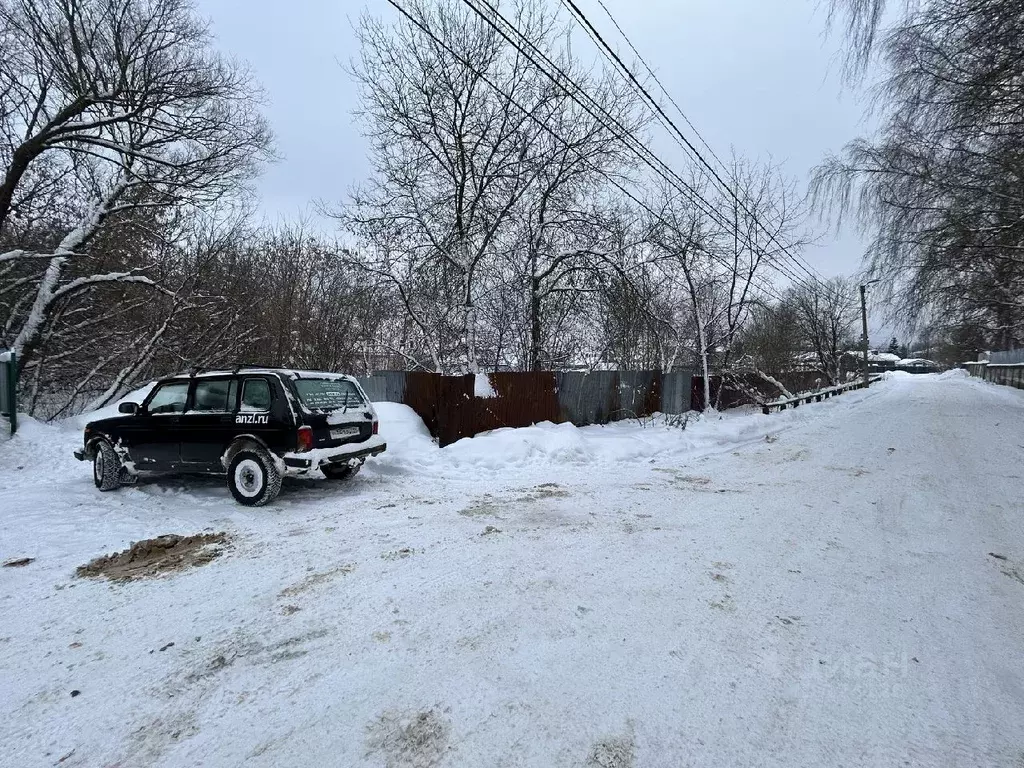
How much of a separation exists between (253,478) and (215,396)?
121cm

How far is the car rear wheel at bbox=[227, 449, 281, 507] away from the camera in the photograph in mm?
5844

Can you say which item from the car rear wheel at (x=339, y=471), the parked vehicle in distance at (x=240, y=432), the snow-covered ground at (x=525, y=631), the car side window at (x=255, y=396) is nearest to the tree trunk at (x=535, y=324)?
the parked vehicle in distance at (x=240, y=432)

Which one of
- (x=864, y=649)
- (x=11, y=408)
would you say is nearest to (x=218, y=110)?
(x=11, y=408)

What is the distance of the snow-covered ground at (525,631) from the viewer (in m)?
2.19

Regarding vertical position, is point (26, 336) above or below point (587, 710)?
above

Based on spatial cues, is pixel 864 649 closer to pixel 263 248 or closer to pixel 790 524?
pixel 790 524

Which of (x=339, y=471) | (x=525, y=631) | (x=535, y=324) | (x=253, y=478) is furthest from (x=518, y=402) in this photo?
(x=525, y=631)

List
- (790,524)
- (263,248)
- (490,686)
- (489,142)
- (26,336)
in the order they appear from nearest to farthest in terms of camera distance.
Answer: (490,686) → (790,524) → (26,336) → (489,142) → (263,248)

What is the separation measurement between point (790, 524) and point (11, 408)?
484 inches

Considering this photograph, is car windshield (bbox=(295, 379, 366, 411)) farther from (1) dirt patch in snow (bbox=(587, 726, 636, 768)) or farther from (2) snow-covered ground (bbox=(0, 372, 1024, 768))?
(1) dirt patch in snow (bbox=(587, 726, 636, 768))

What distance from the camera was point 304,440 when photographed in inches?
228

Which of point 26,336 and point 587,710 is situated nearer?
point 587,710

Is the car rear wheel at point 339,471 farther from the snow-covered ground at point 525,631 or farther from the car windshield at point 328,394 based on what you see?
the car windshield at point 328,394

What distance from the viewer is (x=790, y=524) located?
5.09 metres
